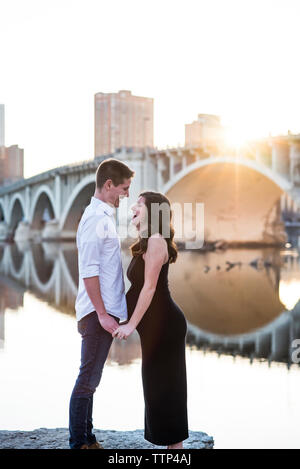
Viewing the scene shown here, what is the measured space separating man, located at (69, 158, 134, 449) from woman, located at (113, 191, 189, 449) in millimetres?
123

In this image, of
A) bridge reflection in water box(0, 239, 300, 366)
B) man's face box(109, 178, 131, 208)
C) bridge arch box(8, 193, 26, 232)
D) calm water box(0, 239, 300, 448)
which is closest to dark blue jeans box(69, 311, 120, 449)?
man's face box(109, 178, 131, 208)

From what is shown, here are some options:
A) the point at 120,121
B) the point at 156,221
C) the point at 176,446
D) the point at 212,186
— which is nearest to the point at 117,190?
the point at 156,221

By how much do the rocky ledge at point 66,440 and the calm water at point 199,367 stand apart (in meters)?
0.64

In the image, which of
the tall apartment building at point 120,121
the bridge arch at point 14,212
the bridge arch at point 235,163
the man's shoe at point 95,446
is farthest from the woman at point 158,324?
the tall apartment building at point 120,121

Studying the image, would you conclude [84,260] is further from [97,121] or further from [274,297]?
[97,121]

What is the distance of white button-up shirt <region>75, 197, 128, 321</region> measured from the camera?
13.7 feet

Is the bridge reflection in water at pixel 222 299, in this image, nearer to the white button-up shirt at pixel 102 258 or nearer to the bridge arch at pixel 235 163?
the white button-up shirt at pixel 102 258

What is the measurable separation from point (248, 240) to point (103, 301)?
149 feet

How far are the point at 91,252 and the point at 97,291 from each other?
257 millimetres

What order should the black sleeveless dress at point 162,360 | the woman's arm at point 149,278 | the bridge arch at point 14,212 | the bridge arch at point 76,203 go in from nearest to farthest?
the woman's arm at point 149,278 < the black sleeveless dress at point 162,360 < the bridge arch at point 76,203 < the bridge arch at point 14,212

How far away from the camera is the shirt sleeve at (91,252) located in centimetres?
417

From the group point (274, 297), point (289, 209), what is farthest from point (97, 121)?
point (274, 297)

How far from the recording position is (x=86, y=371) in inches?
168

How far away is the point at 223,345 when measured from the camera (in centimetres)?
1043
